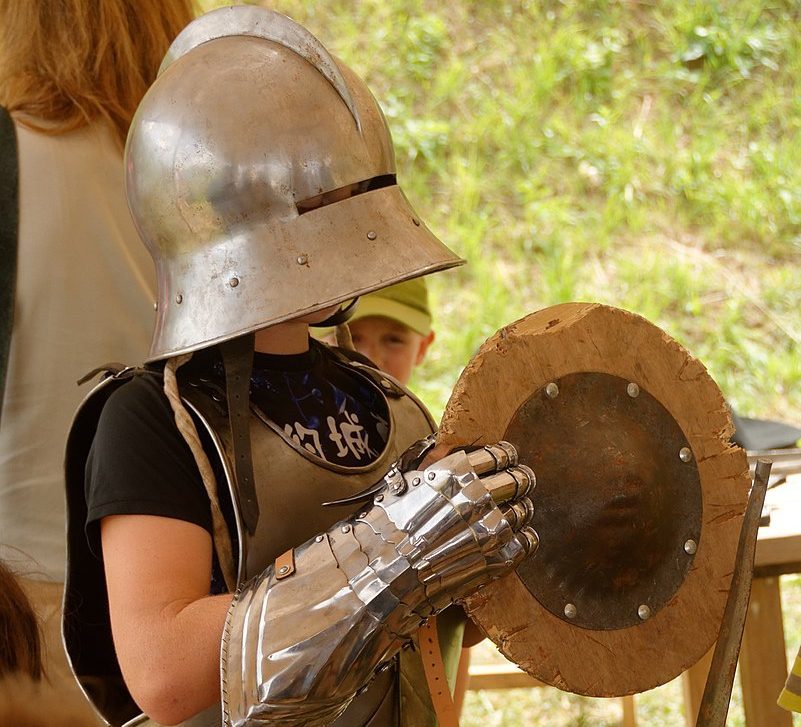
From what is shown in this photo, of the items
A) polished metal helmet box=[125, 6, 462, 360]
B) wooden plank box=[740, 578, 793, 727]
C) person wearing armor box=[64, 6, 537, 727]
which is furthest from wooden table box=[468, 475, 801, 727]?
polished metal helmet box=[125, 6, 462, 360]

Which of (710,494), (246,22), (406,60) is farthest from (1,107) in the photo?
(406,60)

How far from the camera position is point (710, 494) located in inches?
50.9

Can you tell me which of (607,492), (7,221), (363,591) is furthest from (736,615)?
(7,221)

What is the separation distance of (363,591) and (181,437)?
27 centimetres

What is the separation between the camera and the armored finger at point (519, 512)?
45.3 inches

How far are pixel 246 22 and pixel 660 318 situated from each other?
3.63m

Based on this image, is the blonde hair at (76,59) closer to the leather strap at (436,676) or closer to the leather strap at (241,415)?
the leather strap at (241,415)

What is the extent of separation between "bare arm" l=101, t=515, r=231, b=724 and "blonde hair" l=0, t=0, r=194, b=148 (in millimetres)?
799

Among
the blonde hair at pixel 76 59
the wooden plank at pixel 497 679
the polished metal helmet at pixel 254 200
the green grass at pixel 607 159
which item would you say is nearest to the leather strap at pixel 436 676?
the polished metal helmet at pixel 254 200

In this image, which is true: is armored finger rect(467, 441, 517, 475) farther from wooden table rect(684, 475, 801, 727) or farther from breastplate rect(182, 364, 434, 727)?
wooden table rect(684, 475, 801, 727)

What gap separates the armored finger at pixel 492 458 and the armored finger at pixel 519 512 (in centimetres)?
4

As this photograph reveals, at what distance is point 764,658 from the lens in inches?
77.7

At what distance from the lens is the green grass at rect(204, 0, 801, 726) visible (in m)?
4.74

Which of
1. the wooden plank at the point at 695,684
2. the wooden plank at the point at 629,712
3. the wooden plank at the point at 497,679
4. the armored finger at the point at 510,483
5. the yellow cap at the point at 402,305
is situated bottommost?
the wooden plank at the point at 629,712
